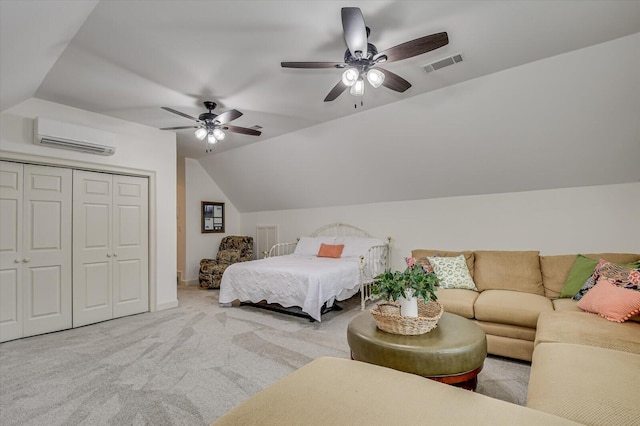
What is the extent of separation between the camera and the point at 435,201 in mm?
4562

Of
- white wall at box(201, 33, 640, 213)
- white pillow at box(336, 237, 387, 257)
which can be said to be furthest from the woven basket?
white pillow at box(336, 237, 387, 257)

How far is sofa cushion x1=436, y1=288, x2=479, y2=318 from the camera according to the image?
111 inches

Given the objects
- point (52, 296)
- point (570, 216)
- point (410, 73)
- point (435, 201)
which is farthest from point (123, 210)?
point (570, 216)

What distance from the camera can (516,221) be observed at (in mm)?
3902

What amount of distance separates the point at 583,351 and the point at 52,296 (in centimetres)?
494

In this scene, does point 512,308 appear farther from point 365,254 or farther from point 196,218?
point 196,218

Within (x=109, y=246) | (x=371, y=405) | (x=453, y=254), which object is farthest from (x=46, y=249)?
(x=453, y=254)

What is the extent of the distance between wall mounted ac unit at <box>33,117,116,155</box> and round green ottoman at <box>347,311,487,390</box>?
Answer: 12.5 ft

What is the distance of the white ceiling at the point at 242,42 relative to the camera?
2008mm

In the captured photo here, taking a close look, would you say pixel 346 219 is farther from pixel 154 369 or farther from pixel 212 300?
pixel 154 369

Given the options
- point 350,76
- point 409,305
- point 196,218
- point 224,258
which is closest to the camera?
point 409,305

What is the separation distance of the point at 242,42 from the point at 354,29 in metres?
1.01

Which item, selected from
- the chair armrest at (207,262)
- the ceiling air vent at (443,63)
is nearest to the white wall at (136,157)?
the chair armrest at (207,262)

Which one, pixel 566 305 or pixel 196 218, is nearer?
pixel 566 305
